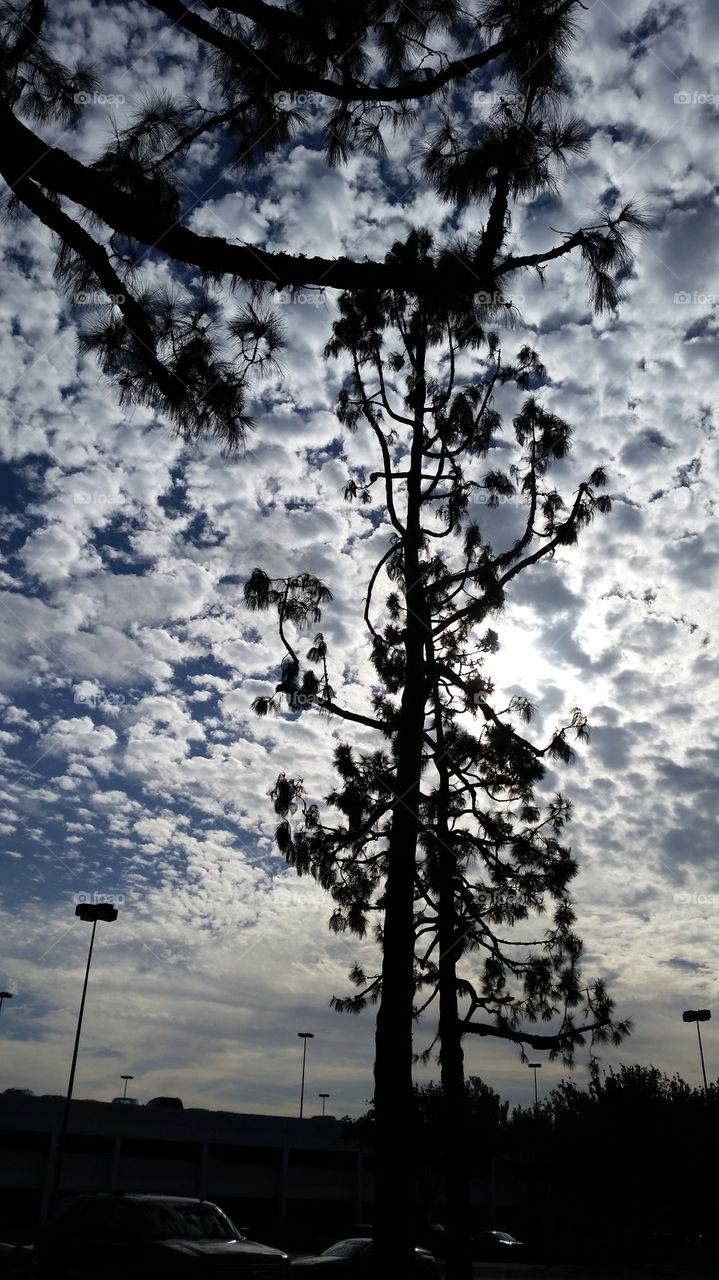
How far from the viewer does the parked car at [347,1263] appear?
45.6ft

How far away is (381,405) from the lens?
1308cm

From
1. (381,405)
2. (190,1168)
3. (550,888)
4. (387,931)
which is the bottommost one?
(190,1168)

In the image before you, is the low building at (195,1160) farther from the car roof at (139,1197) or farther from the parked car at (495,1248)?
the car roof at (139,1197)

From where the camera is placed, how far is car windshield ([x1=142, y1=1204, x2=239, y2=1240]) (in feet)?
29.5

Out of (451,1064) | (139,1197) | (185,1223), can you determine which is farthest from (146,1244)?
(451,1064)

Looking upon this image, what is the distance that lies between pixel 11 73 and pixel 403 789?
743 cm

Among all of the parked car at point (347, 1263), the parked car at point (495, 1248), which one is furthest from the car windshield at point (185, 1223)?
the parked car at point (495, 1248)

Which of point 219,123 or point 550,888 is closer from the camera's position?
point 219,123

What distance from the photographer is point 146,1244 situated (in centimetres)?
862

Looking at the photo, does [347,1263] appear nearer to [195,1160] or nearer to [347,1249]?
[347,1249]

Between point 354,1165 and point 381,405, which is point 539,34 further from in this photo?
point 354,1165

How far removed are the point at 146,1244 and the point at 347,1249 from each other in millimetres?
7838

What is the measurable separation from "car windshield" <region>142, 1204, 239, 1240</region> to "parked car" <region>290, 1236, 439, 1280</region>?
4770mm

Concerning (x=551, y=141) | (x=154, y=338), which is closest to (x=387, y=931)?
(x=154, y=338)
